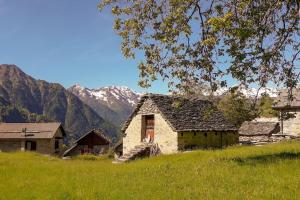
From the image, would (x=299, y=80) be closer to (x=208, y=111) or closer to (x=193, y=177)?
(x=208, y=111)

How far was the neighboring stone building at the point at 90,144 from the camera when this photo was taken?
233 feet

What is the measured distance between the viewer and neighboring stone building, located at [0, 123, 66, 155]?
6975 cm

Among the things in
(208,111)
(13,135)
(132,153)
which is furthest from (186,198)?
(13,135)

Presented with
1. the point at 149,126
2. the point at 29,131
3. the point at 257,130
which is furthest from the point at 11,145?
the point at 257,130

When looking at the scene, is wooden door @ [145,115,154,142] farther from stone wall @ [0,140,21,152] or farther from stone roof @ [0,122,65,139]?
stone wall @ [0,140,21,152]

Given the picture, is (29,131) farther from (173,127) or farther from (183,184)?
(183,184)

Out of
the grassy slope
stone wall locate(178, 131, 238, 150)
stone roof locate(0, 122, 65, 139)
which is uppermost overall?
stone roof locate(0, 122, 65, 139)

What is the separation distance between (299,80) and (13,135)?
2445 inches

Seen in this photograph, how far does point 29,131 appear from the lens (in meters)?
70.8

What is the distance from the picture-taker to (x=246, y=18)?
16.5 meters

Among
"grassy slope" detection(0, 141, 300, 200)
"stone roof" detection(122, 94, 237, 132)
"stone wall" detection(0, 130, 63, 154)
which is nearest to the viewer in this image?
"grassy slope" detection(0, 141, 300, 200)

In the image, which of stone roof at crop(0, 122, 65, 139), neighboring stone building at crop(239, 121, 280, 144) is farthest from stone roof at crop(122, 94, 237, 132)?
stone roof at crop(0, 122, 65, 139)

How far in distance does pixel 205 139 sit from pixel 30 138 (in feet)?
135

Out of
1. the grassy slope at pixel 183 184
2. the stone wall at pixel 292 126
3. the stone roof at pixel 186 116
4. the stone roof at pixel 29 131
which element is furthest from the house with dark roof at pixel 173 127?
the stone roof at pixel 29 131
